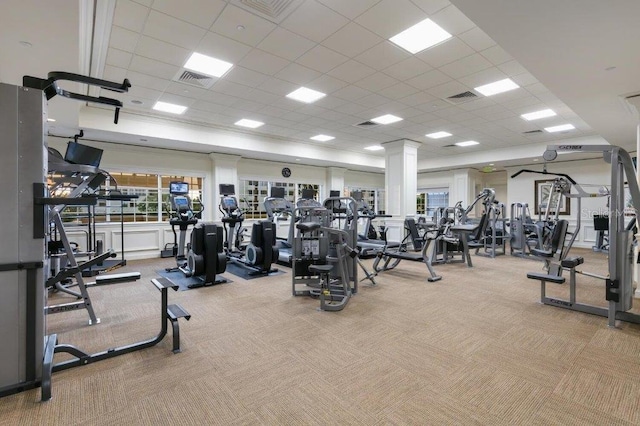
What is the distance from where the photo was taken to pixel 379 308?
373 centimetres

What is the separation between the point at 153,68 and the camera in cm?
450

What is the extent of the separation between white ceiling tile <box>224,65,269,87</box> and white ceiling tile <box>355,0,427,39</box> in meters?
1.95

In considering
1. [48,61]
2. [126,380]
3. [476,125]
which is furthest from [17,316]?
[476,125]

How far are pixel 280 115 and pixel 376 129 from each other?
257 centimetres

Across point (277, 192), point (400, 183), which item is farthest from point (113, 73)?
point (400, 183)

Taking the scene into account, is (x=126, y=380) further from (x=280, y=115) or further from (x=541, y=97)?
(x=541, y=97)

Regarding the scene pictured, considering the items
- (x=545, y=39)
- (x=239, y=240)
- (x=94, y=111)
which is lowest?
(x=239, y=240)

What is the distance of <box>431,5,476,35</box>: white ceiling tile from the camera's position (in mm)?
3176

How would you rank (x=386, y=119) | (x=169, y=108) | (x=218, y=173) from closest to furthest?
(x=169, y=108)
(x=386, y=119)
(x=218, y=173)

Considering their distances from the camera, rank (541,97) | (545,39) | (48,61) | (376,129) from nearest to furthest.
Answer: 1. (545,39)
2. (48,61)
3. (541,97)
4. (376,129)

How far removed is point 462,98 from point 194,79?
4.70m

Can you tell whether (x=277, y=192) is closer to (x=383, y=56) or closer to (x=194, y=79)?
(x=194, y=79)

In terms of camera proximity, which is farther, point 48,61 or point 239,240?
point 239,240

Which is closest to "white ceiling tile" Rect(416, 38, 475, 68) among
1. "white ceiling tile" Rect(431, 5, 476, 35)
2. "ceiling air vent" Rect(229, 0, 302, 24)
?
"white ceiling tile" Rect(431, 5, 476, 35)
